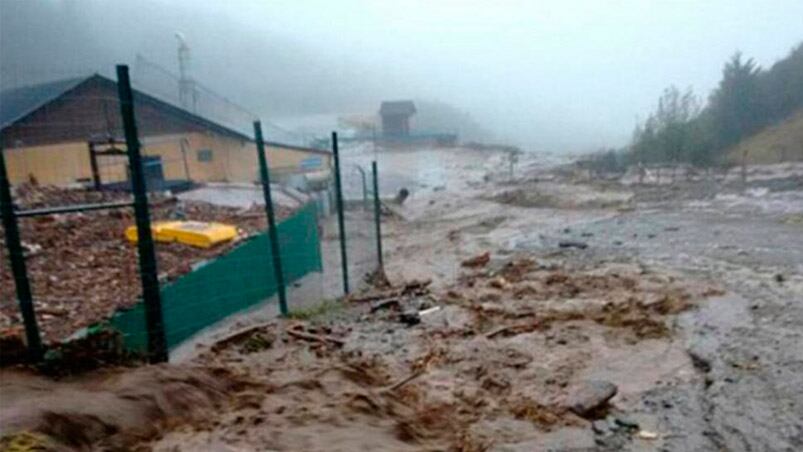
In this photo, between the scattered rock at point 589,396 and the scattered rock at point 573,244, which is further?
the scattered rock at point 573,244

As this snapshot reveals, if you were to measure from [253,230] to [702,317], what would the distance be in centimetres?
683

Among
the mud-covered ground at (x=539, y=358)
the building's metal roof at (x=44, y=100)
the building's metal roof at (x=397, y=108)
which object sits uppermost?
the building's metal roof at (x=397, y=108)

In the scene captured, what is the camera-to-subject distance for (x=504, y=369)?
5141mm

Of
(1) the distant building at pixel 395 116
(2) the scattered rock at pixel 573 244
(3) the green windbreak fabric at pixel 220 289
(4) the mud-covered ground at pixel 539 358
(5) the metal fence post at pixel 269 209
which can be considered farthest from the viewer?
(1) the distant building at pixel 395 116

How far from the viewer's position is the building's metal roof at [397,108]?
56062 millimetres

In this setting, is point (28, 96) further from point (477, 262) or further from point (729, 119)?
point (729, 119)

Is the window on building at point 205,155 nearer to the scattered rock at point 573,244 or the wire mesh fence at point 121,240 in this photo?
the wire mesh fence at point 121,240

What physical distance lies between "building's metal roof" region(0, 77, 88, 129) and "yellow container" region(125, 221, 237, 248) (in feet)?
36.5

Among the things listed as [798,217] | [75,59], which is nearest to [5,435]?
[798,217]

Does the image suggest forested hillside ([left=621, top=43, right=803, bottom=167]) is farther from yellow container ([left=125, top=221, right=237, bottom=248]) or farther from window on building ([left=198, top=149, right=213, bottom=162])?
yellow container ([left=125, top=221, right=237, bottom=248])

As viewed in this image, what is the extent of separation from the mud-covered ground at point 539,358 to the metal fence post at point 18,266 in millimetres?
1192

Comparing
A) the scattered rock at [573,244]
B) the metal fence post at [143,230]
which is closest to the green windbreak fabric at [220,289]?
the metal fence post at [143,230]

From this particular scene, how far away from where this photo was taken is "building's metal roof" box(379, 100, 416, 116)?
56062 millimetres

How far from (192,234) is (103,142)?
2.34 m
